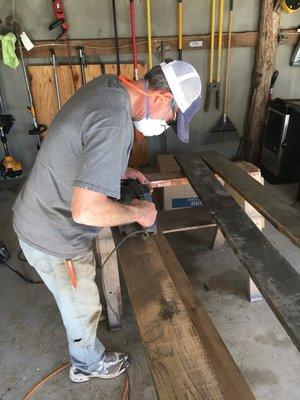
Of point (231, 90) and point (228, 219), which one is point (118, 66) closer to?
point (231, 90)

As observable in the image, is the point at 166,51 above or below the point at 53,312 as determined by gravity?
above

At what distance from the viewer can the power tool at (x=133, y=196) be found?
158cm

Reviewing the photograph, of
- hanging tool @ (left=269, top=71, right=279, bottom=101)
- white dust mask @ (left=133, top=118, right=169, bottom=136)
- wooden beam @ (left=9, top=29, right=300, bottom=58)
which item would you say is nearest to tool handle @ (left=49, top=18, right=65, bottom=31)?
wooden beam @ (left=9, top=29, right=300, bottom=58)

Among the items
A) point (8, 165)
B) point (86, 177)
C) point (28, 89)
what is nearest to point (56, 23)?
point (28, 89)

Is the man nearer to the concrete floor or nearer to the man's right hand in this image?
the man's right hand

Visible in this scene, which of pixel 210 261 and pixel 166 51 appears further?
pixel 166 51

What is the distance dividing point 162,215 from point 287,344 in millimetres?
1186

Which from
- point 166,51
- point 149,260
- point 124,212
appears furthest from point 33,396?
point 166,51

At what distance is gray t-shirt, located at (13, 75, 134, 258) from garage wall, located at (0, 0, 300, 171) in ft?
8.88

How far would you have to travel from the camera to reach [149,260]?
5.27 feet

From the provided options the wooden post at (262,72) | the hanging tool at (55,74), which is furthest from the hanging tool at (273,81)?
the hanging tool at (55,74)

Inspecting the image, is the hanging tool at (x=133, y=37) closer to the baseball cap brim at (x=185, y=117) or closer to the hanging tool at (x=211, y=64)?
the hanging tool at (x=211, y=64)

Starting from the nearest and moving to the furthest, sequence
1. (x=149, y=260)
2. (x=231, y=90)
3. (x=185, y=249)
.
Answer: (x=149, y=260)
(x=185, y=249)
(x=231, y=90)

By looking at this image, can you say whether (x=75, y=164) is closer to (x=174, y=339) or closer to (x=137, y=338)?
(x=174, y=339)
